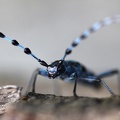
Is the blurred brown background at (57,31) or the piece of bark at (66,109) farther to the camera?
the blurred brown background at (57,31)

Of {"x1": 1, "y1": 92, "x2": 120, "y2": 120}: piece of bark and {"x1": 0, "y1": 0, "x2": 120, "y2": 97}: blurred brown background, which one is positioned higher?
{"x1": 0, "y1": 0, "x2": 120, "y2": 97}: blurred brown background

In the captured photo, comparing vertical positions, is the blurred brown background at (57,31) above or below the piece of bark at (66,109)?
above

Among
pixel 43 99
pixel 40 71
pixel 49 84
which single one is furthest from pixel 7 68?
pixel 43 99

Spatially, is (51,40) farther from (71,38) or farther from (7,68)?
(7,68)

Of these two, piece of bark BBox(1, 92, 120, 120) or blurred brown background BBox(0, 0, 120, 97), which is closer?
piece of bark BBox(1, 92, 120, 120)
